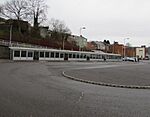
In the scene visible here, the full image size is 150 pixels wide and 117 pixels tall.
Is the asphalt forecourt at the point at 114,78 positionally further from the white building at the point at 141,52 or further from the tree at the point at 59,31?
the white building at the point at 141,52

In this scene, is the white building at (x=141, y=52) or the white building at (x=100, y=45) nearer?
the white building at (x=100, y=45)

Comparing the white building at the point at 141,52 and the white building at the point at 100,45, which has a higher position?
the white building at the point at 100,45

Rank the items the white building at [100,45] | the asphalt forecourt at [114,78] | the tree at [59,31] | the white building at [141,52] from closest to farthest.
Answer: the asphalt forecourt at [114,78], the tree at [59,31], the white building at [100,45], the white building at [141,52]

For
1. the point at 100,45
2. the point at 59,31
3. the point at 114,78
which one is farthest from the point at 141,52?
the point at 114,78

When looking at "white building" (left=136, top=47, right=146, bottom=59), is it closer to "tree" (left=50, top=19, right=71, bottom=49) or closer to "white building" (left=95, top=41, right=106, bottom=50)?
"white building" (left=95, top=41, right=106, bottom=50)

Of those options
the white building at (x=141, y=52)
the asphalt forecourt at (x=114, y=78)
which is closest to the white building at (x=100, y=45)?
the white building at (x=141, y=52)

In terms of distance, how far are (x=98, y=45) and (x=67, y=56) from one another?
316ft

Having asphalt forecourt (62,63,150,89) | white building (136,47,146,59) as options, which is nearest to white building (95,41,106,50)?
white building (136,47,146,59)

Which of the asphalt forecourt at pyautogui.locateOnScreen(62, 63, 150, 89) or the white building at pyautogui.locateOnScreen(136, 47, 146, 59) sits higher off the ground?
the white building at pyautogui.locateOnScreen(136, 47, 146, 59)

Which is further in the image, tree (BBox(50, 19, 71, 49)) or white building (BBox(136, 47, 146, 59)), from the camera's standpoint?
white building (BBox(136, 47, 146, 59))

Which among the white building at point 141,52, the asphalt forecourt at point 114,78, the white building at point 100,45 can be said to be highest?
the white building at point 100,45

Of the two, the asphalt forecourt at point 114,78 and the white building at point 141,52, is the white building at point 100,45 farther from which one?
the asphalt forecourt at point 114,78

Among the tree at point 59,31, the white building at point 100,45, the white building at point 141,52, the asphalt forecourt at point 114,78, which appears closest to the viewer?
the asphalt forecourt at point 114,78

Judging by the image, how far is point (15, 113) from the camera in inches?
299
